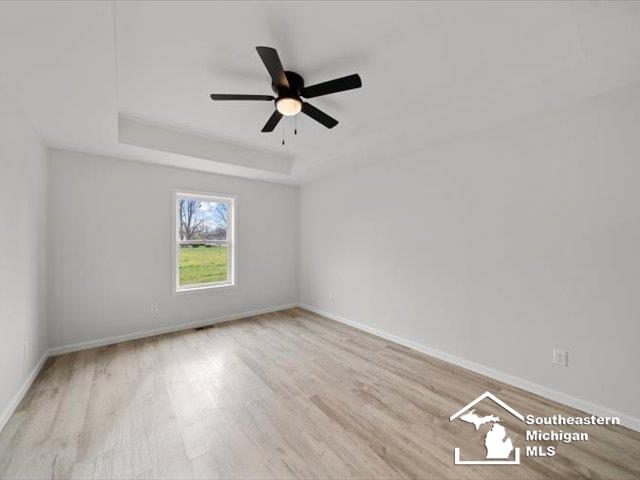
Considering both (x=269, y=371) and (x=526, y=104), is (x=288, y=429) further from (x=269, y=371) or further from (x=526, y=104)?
(x=526, y=104)

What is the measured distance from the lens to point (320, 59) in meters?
1.98

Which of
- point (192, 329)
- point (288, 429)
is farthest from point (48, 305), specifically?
point (288, 429)

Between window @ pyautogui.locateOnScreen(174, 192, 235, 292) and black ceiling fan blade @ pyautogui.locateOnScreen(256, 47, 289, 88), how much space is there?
2.76 m

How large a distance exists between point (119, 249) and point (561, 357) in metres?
4.89

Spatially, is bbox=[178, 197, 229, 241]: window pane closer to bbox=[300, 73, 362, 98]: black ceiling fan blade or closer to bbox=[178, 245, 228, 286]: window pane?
bbox=[178, 245, 228, 286]: window pane

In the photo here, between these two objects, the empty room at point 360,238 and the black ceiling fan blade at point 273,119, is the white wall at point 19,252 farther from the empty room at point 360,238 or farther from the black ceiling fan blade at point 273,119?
the black ceiling fan blade at point 273,119

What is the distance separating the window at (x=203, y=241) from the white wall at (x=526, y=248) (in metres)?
2.39

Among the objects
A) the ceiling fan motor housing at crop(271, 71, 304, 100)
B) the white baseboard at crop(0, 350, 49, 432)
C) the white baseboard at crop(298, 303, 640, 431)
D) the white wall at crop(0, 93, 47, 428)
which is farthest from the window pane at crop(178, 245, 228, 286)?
the ceiling fan motor housing at crop(271, 71, 304, 100)

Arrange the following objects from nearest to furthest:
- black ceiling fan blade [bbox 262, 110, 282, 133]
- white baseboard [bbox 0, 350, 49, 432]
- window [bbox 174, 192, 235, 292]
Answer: white baseboard [bbox 0, 350, 49, 432]
black ceiling fan blade [bbox 262, 110, 282, 133]
window [bbox 174, 192, 235, 292]

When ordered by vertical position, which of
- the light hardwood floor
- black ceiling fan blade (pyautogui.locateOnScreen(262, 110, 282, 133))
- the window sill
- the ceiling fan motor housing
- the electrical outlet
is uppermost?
the ceiling fan motor housing

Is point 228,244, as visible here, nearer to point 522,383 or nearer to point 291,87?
point 291,87

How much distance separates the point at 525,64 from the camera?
75.0 inches

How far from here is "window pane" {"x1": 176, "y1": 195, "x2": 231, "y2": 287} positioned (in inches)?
160

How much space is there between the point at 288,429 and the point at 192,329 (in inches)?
103
